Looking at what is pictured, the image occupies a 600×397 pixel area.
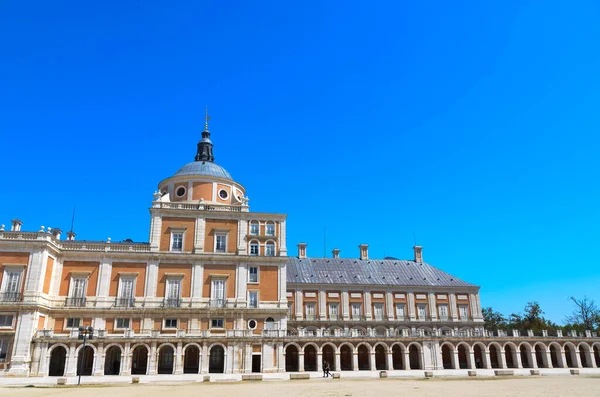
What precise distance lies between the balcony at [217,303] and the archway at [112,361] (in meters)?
8.50

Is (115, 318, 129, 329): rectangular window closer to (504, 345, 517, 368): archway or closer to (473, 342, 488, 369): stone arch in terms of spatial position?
(473, 342, 488, 369): stone arch

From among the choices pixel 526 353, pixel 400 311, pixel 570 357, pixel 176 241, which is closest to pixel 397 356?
pixel 400 311

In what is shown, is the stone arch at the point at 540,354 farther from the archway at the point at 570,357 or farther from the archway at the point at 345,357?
the archway at the point at 345,357

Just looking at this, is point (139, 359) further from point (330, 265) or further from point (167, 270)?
point (330, 265)

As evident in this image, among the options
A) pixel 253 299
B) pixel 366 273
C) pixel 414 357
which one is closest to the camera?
pixel 253 299

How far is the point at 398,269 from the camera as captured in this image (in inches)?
2498

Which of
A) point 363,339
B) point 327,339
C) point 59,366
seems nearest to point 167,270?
point 59,366

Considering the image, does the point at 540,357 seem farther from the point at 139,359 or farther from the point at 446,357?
the point at 139,359

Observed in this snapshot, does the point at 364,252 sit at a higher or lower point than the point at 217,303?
higher

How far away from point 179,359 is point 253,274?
10074 mm

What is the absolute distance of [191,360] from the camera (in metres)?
42.1

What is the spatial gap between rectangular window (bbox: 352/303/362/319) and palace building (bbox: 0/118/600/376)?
7.09 m

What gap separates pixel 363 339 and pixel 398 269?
21252 mm

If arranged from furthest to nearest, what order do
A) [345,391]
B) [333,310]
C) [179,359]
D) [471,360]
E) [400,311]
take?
[400,311] → [333,310] → [471,360] → [179,359] → [345,391]
